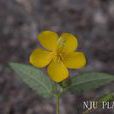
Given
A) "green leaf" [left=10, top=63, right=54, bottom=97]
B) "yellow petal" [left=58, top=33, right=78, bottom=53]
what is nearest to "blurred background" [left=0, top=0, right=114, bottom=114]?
"green leaf" [left=10, top=63, right=54, bottom=97]

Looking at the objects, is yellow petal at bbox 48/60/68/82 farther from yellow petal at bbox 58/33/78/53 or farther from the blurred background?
the blurred background

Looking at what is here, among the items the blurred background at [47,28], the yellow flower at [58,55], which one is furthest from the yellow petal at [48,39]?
the blurred background at [47,28]

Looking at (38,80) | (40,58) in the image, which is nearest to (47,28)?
(38,80)

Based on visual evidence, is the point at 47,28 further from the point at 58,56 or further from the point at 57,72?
the point at 57,72

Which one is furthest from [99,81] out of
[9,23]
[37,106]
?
[9,23]

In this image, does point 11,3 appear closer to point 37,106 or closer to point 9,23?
point 9,23

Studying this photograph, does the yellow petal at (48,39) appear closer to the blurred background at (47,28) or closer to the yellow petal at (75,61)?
the yellow petal at (75,61)
